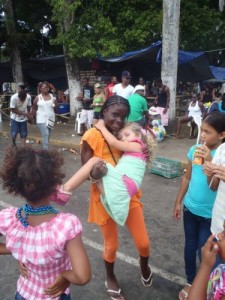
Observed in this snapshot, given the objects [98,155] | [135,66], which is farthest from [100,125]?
[135,66]

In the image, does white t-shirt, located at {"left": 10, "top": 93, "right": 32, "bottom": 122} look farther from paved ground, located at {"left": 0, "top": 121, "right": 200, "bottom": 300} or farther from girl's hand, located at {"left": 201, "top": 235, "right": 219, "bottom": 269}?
girl's hand, located at {"left": 201, "top": 235, "right": 219, "bottom": 269}

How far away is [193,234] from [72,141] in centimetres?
705

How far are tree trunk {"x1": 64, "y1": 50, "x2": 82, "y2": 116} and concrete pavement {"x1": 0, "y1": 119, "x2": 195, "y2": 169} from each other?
58cm

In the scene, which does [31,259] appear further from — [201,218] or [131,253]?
[131,253]

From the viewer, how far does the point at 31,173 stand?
4.92 feet

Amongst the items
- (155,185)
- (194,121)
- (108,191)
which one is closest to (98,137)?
(108,191)

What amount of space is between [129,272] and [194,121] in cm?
676

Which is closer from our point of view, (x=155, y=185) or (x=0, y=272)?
(x=0, y=272)

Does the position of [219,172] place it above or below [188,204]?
above


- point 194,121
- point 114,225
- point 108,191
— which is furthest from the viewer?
point 194,121

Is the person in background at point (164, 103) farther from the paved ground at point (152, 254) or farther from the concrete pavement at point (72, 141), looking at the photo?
the paved ground at point (152, 254)

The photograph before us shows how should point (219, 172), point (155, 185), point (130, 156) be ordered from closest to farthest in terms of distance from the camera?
point (219, 172) → point (130, 156) → point (155, 185)

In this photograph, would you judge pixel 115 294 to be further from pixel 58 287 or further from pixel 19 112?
pixel 19 112

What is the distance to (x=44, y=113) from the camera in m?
7.44
